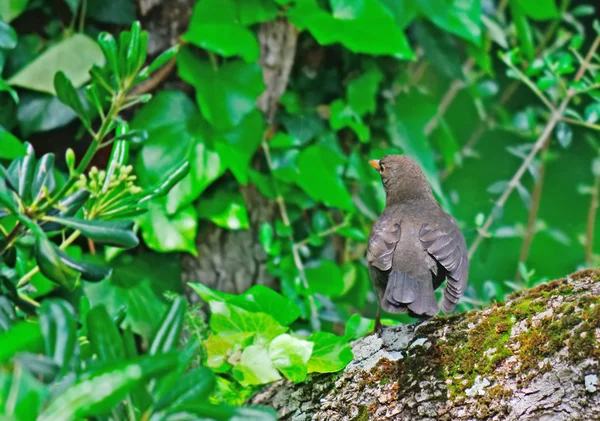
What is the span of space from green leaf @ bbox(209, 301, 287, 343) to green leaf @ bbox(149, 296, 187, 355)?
640 mm

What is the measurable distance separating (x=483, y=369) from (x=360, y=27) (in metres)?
1.35

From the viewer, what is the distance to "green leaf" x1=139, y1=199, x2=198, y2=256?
2.16 meters

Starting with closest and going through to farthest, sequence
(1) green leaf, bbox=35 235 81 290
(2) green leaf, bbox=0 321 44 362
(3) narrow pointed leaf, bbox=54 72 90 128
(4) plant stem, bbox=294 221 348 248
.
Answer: (2) green leaf, bbox=0 321 44 362
(1) green leaf, bbox=35 235 81 290
(3) narrow pointed leaf, bbox=54 72 90 128
(4) plant stem, bbox=294 221 348 248

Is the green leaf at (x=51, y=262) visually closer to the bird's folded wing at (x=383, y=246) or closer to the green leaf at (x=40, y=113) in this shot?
the bird's folded wing at (x=383, y=246)

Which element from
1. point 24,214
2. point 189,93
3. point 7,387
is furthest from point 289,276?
point 7,387

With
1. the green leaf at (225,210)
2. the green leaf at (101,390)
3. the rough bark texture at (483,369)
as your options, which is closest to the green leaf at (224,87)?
the green leaf at (225,210)

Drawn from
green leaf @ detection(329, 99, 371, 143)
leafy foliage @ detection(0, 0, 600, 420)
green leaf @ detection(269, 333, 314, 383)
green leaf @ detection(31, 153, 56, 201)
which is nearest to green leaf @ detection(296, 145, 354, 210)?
leafy foliage @ detection(0, 0, 600, 420)

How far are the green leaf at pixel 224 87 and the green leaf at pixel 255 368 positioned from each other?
845 mm

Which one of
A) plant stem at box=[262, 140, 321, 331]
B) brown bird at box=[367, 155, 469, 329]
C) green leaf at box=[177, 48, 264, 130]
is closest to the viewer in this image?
brown bird at box=[367, 155, 469, 329]

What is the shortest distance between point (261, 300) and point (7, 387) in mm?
1022

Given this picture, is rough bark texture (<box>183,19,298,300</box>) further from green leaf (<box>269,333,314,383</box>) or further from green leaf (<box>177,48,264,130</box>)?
green leaf (<box>269,333,314,383</box>)

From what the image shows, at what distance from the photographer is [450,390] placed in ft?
4.24

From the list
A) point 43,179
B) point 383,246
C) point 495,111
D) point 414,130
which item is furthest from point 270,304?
point 495,111

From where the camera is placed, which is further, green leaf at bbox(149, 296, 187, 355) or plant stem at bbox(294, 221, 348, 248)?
plant stem at bbox(294, 221, 348, 248)
